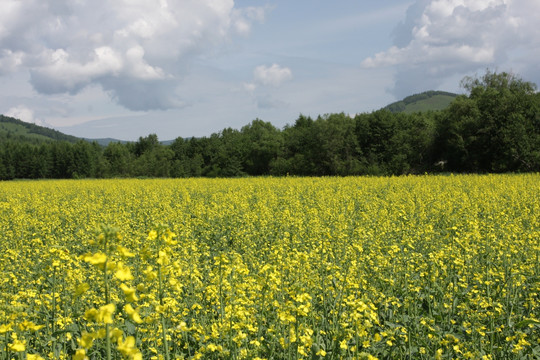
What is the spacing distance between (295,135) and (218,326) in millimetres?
59520

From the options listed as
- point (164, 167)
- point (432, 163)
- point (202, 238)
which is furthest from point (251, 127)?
point (202, 238)

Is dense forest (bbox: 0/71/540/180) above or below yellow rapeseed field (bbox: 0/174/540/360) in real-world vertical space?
above

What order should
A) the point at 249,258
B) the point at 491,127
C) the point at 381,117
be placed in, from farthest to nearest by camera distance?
the point at 381,117, the point at 491,127, the point at 249,258

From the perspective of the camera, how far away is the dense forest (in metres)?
41.3

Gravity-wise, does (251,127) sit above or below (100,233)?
above

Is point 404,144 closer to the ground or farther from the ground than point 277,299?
farther from the ground

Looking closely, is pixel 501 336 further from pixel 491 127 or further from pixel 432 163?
pixel 432 163

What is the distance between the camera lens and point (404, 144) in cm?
4903

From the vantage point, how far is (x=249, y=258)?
731cm

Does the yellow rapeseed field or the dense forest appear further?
the dense forest

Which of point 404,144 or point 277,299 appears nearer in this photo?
point 277,299

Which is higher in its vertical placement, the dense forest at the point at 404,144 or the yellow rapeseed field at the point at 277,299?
the dense forest at the point at 404,144

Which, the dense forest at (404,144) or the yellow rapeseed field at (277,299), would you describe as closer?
the yellow rapeseed field at (277,299)

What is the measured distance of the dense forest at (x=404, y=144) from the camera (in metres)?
41.3
